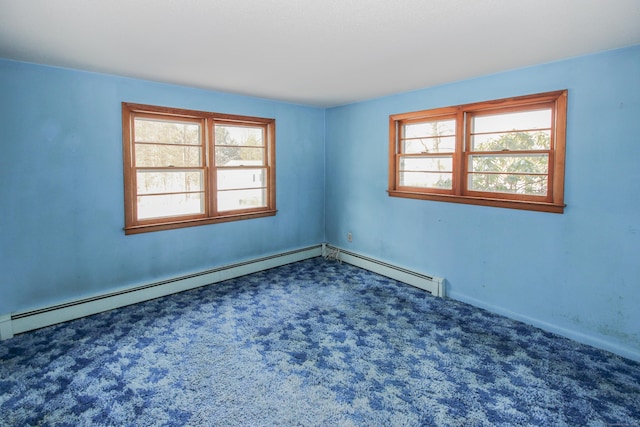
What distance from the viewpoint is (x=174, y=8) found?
2.03 meters

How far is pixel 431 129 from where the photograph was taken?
13.7 ft

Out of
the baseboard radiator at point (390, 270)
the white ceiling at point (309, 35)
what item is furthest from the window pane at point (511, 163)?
the baseboard radiator at point (390, 270)

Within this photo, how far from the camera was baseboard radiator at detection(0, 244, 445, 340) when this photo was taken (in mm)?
3150

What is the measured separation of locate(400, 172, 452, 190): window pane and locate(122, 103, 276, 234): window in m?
1.84

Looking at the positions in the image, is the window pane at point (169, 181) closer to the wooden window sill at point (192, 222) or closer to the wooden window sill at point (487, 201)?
the wooden window sill at point (192, 222)

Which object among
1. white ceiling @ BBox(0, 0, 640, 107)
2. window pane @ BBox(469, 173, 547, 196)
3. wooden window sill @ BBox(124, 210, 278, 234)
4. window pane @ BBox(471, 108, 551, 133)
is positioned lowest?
wooden window sill @ BBox(124, 210, 278, 234)

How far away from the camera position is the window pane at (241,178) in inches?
179

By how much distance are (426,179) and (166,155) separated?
122 inches

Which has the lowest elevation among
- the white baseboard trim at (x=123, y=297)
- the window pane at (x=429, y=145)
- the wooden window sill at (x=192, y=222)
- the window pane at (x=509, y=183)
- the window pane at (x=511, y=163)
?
the white baseboard trim at (x=123, y=297)

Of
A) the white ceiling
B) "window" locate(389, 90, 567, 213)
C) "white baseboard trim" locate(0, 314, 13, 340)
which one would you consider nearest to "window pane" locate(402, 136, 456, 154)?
"window" locate(389, 90, 567, 213)

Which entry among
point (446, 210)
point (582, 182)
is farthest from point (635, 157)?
point (446, 210)

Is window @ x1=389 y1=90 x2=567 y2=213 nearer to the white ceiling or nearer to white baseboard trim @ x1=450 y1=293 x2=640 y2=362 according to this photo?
the white ceiling

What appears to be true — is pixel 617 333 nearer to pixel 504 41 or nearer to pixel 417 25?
pixel 504 41

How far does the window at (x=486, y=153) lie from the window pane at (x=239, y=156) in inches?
71.7
